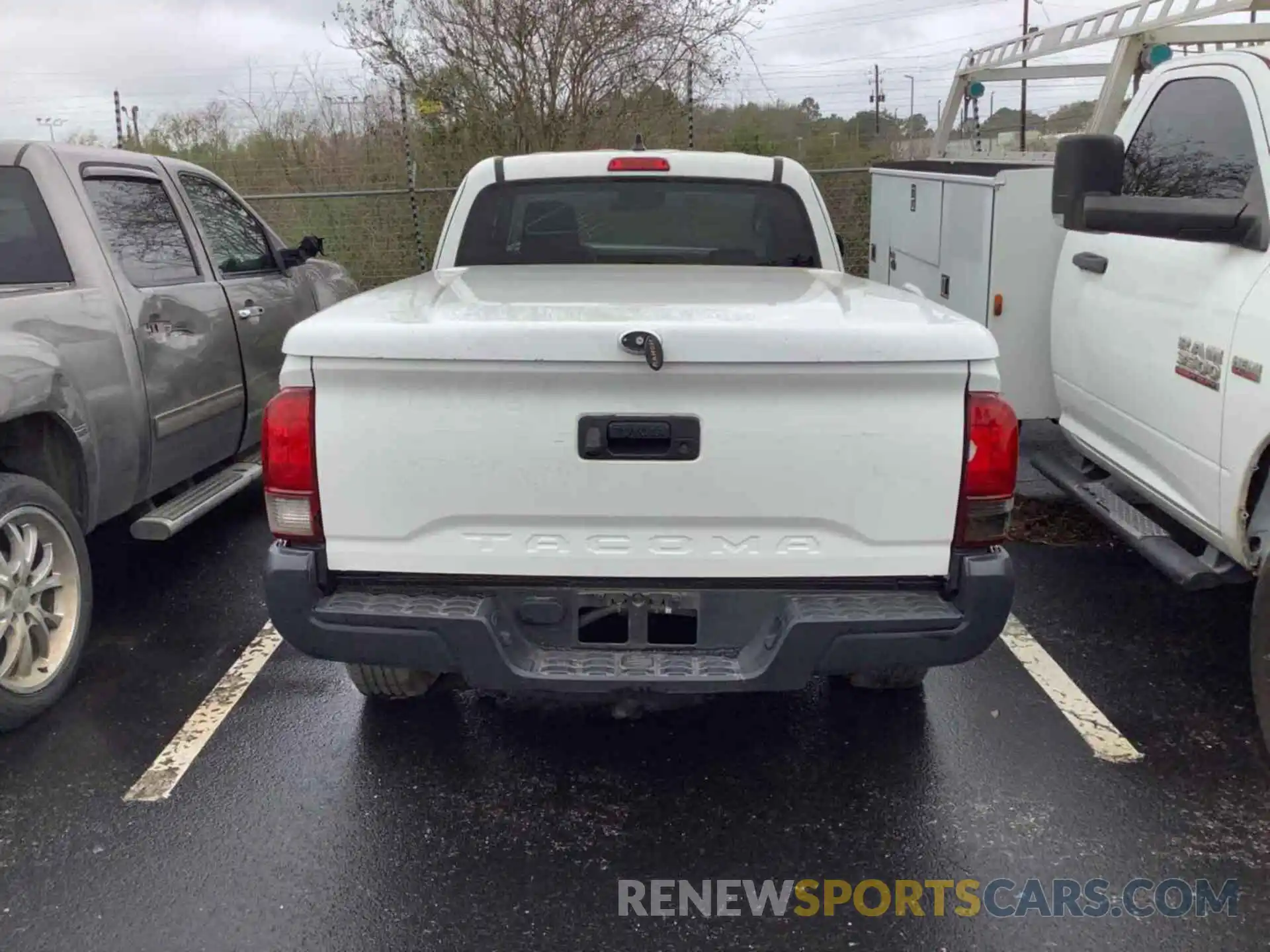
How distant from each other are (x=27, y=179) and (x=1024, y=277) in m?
4.66

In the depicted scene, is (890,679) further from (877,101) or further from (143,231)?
(877,101)

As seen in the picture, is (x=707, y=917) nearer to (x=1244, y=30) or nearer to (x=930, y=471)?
(x=930, y=471)

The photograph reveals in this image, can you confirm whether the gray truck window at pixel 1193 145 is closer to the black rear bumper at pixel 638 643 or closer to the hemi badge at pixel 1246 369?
the hemi badge at pixel 1246 369

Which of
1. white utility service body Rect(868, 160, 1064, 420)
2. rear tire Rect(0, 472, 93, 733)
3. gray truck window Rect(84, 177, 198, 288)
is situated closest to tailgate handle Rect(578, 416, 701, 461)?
rear tire Rect(0, 472, 93, 733)

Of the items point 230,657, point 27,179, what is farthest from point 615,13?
point 230,657

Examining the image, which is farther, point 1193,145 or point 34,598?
point 1193,145

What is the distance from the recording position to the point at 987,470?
115 inches

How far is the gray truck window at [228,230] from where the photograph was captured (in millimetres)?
5805

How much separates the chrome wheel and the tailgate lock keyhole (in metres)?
2.28

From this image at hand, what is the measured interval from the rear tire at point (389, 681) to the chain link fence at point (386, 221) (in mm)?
9646

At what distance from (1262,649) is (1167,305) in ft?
4.52

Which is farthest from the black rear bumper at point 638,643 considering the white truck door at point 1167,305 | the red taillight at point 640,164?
the red taillight at point 640,164

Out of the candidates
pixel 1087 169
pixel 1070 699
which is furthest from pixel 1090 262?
pixel 1070 699

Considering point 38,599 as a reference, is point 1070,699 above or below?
below
